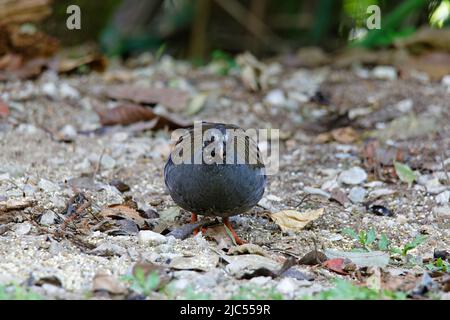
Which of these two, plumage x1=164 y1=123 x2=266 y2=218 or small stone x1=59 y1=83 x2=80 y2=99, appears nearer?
plumage x1=164 y1=123 x2=266 y2=218

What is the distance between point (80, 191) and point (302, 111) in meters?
2.65

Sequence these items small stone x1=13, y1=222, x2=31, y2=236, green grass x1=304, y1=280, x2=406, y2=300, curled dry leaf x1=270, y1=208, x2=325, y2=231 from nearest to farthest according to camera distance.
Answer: green grass x1=304, y1=280, x2=406, y2=300
small stone x1=13, y1=222, x2=31, y2=236
curled dry leaf x1=270, y1=208, x2=325, y2=231

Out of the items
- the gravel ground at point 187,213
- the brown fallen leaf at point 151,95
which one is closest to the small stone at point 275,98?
the gravel ground at point 187,213

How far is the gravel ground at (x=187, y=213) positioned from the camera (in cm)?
358

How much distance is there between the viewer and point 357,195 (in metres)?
5.08

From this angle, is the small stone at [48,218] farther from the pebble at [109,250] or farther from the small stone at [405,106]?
the small stone at [405,106]

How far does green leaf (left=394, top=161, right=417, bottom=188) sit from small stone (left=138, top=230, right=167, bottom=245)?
6.68 feet

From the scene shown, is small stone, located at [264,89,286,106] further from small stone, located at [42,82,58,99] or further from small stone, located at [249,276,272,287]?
small stone, located at [249,276,272,287]

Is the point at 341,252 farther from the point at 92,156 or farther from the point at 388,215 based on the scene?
the point at 92,156

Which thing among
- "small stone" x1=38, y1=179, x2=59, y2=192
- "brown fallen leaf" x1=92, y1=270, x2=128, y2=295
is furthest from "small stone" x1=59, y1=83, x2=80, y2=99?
"brown fallen leaf" x1=92, y1=270, x2=128, y2=295

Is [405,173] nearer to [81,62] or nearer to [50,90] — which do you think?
[50,90]

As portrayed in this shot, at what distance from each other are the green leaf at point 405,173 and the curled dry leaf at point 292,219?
1.01m

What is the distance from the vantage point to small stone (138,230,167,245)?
395 centimetres

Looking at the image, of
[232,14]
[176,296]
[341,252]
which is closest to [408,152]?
[341,252]
